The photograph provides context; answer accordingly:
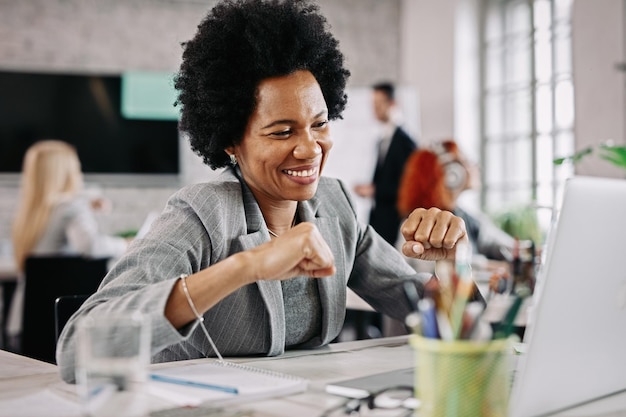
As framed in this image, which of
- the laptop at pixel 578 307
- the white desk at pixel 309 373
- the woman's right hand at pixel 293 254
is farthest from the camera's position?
the woman's right hand at pixel 293 254

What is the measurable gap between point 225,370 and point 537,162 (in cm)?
519

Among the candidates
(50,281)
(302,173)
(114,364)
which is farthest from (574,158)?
(50,281)

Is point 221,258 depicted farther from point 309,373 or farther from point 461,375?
point 461,375

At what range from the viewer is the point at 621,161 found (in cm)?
195

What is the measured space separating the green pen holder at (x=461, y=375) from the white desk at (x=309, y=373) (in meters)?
0.20

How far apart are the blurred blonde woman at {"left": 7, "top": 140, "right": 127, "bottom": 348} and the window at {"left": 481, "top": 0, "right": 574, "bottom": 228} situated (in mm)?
3073

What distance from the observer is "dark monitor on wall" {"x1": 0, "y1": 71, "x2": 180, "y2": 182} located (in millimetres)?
6410

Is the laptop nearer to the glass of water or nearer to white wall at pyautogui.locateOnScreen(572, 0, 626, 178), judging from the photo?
the glass of water

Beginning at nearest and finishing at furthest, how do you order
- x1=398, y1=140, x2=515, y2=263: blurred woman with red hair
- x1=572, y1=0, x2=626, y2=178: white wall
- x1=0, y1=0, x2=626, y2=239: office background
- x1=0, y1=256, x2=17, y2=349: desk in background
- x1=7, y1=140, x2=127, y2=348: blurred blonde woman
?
1. x1=398, y1=140, x2=515, y2=263: blurred woman with red hair
2. x1=0, y1=256, x2=17, y2=349: desk in background
3. x1=7, y1=140, x2=127, y2=348: blurred blonde woman
4. x1=572, y1=0, x2=626, y2=178: white wall
5. x1=0, y1=0, x2=626, y2=239: office background

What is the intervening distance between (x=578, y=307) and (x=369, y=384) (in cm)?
32

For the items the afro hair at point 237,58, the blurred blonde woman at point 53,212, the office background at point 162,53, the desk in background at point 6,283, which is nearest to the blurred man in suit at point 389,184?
the office background at point 162,53

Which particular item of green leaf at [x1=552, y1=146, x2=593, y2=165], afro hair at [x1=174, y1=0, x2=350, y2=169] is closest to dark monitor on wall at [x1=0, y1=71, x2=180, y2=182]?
green leaf at [x1=552, y1=146, x2=593, y2=165]

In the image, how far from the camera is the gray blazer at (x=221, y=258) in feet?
3.96

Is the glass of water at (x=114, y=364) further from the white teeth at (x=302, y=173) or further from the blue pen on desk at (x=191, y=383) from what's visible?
the white teeth at (x=302, y=173)
